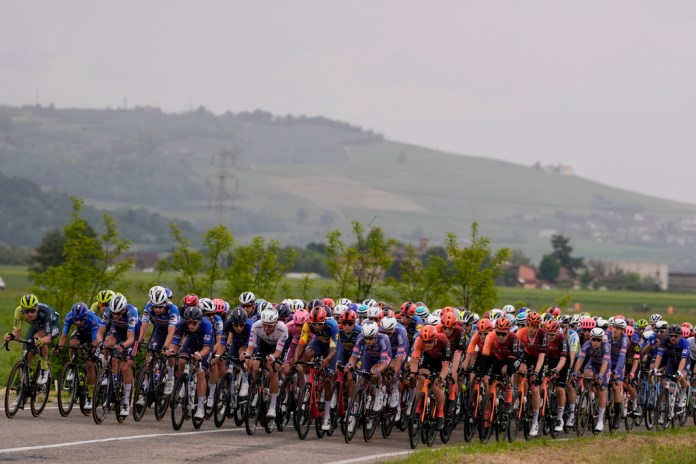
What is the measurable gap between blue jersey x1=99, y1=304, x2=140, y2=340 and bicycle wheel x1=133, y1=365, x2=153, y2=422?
2.28 feet

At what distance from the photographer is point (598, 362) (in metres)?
24.8

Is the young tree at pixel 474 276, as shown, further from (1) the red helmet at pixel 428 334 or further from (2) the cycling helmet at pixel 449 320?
(1) the red helmet at pixel 428 334

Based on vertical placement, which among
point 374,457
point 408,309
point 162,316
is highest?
point 408,309

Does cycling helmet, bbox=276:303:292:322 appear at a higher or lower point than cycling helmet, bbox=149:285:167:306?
lower

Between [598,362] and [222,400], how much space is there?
7.01 metres

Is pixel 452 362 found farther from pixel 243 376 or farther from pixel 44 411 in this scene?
pixel 44 411

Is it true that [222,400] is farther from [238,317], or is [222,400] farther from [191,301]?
[191,301]

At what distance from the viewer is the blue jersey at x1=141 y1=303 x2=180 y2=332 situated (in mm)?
22281

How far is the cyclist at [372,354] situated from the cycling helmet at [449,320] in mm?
991

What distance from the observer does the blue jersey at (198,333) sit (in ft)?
72.2

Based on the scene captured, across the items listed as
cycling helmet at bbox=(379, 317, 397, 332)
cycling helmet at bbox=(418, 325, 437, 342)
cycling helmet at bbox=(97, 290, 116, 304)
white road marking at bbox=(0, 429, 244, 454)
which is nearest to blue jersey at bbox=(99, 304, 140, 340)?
cycling helmet at bbox=(97, 290, 116, 304)

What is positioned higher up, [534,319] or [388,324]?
[534,319]

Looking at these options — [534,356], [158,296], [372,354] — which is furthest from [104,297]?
[534,356]

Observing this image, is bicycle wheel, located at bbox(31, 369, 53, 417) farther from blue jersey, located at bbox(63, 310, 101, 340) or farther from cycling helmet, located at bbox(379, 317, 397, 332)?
cycling helmet, located at bbox(379, 317, 397, 332)
